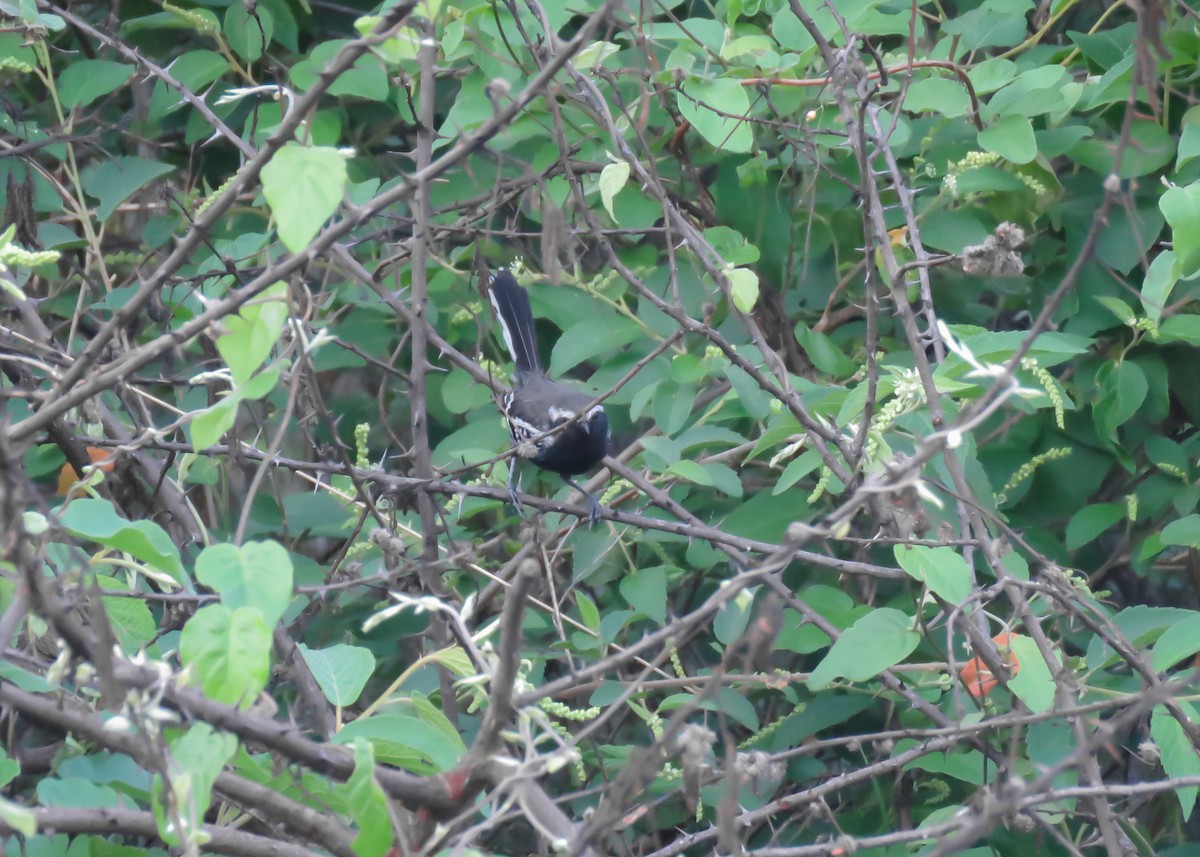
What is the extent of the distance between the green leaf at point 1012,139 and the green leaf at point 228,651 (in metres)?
2.33

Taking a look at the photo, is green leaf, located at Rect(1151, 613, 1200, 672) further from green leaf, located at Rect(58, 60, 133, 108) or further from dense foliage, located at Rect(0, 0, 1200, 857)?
green leaf, located at Rect(58, 60, 133, 108)

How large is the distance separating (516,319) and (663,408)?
1.25 metres

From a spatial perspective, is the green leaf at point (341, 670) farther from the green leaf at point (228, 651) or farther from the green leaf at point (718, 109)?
the green leaf at point (718, 109)

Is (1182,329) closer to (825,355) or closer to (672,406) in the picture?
(825,355)

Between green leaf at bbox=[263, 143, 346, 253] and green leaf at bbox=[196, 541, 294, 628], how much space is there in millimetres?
346

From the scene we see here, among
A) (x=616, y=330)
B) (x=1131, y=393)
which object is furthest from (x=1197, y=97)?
(x=616, y=330)

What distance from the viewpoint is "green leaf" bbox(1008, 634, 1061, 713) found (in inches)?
83.0

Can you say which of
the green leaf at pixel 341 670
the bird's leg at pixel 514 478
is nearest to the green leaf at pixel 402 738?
the green leaf at pixel 341 670

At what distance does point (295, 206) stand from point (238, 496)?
3049 millimetres

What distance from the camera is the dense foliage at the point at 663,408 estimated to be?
184 centimetres

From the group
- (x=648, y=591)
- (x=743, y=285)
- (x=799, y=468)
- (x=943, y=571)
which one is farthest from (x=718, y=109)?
(x=943, y=571)

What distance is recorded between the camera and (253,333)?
1.44 meters

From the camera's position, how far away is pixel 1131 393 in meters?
2.96

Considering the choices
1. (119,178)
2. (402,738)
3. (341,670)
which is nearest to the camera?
(402,738)
